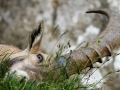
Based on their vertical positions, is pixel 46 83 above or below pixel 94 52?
below

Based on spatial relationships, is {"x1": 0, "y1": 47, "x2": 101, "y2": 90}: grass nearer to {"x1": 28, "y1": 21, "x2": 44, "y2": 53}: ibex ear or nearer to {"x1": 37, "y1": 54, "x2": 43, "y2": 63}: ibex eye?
{"x1": 37, "y1": 54, "x2": 43, "y2": 63}: ibex eye

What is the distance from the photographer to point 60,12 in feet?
47.2

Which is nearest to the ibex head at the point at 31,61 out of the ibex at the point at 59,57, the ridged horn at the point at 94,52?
the ibex at the point at 59,57

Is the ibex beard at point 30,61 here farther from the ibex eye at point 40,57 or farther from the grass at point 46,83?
the grass at point 46,83

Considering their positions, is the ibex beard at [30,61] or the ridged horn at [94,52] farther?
the ridged horn at [94,52]

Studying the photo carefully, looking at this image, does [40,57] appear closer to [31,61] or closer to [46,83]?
[31,61]

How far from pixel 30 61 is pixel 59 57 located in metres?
0.44

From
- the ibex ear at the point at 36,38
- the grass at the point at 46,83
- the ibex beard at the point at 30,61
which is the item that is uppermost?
the ibex ear at the point at 36,38

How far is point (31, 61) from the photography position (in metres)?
7.02

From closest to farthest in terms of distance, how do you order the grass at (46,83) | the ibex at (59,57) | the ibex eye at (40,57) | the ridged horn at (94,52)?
the grass at (46,83), the ibex at (59,57), the ridged horn at (94,52), the ibex eye at (40,57)

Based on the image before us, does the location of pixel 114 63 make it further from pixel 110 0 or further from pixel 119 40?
pixel 119 40

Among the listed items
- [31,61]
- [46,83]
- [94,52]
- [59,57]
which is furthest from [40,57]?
[46,83]

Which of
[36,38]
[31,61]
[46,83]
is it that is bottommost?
[46,83]

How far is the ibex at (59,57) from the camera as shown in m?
6.75
